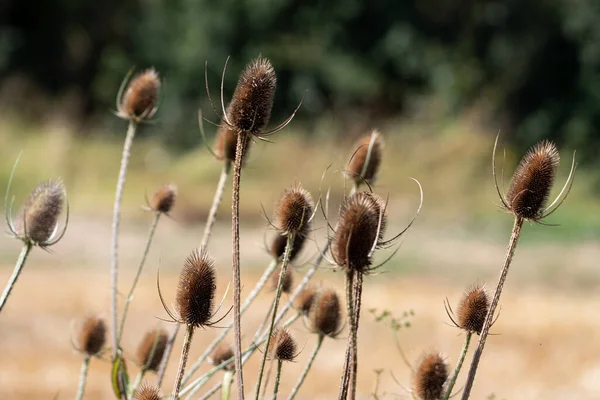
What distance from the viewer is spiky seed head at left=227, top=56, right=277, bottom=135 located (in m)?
1.52

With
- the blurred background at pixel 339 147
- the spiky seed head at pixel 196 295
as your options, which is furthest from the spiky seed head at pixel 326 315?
the blurred background at pixel 339 147

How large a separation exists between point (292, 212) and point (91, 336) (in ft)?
2.91

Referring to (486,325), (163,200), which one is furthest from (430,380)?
(163,200)

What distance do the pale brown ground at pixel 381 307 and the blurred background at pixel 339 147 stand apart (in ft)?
0.09

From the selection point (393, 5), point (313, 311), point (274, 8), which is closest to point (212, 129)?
point (274, 8)

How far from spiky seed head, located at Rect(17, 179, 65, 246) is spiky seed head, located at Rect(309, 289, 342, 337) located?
0.52 m

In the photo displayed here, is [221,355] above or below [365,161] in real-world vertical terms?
below

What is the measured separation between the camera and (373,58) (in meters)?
17.6

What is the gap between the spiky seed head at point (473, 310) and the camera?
163cm

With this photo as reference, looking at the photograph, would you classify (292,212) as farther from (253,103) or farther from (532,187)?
(532,187)

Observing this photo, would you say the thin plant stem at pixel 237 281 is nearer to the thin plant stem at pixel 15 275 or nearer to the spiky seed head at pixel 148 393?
the spiky seed head at pixel 148 393

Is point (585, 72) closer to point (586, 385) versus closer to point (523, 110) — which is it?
point (523, 110)

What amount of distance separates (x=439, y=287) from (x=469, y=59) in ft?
30.9

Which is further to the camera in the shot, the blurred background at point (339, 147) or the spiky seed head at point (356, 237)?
the blurred background at point (339, 147)
